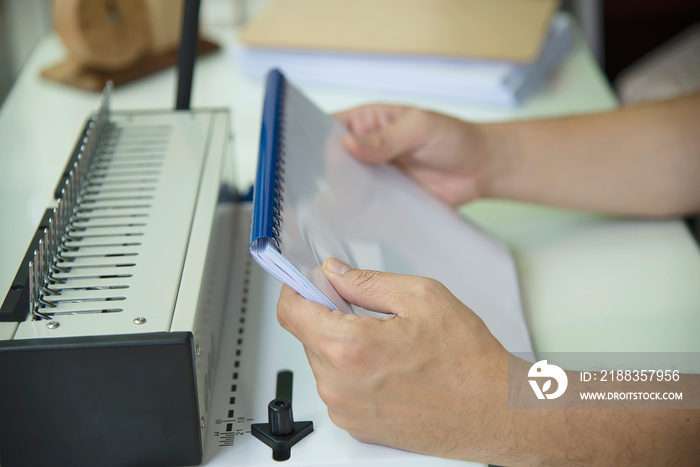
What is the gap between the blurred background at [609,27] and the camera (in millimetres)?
1503

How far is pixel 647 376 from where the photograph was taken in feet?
1.94

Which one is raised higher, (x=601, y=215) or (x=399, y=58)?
(x=399, y=58)

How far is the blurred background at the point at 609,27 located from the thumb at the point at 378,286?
0.84m

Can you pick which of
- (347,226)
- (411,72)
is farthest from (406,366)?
(411,72)

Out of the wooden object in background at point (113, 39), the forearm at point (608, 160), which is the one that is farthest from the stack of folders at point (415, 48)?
the forearm at point (608, 160)

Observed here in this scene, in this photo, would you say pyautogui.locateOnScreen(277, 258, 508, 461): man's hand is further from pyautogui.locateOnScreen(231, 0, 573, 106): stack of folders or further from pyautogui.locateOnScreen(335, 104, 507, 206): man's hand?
→ pyautogui.locateOnScreen(231, 0, 573, 106): stack of folders

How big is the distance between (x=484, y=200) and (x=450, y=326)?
1.51 feet

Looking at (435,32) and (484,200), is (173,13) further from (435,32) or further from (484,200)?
(484,200)

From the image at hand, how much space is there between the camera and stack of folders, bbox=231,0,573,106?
3.77 ft

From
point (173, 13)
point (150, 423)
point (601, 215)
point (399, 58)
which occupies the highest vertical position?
point (173, 13)

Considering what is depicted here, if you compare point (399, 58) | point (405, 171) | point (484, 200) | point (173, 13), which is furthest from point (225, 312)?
point (173, 13)

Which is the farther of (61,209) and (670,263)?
(670,263)

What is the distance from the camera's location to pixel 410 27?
1.25m

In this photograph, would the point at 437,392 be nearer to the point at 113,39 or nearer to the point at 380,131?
the point at 380,131
